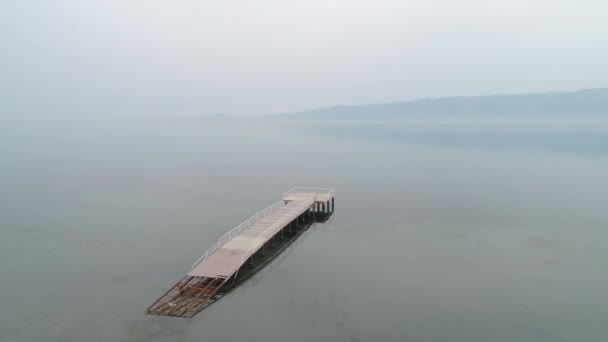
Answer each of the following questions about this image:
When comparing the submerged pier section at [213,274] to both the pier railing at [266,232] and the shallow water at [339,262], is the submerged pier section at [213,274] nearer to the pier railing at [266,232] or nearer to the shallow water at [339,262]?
the pier railing at [266,232]

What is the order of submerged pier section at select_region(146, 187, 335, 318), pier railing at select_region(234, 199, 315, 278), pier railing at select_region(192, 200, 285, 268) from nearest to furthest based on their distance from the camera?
submerged pier section at select_region(146, 187, 335, 318) < pier railing at select_region(234, 199, 315, 278) < pier railing at select_region(192, 200, 285, 268)

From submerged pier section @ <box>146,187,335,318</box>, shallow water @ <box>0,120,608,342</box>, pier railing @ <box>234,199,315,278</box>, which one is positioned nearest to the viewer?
shallow water @ <box>0,120,608,342</box>

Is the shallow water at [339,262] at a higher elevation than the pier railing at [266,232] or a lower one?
lower

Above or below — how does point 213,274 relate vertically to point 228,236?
above

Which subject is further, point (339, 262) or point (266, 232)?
point (266, 232)

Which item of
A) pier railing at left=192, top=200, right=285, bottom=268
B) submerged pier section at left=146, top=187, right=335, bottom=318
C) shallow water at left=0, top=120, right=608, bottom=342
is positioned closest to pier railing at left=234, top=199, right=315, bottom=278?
submerged pier section at left=146, top=187, right=335, bottom=318

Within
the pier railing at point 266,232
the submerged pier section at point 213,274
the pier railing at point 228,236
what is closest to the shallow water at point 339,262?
the submerged pier section at point 213,274

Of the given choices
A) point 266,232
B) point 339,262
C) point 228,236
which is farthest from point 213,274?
point 228,236

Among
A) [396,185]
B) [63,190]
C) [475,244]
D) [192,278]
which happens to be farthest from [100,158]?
[475,244]

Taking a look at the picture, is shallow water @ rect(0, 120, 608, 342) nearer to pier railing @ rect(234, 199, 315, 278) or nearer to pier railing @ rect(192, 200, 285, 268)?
pier railing @ rect(192, 200, 285, 268)

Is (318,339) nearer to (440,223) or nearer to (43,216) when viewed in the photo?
(440,223)

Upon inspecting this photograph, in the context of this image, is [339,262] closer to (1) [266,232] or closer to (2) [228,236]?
(1) [266,232]

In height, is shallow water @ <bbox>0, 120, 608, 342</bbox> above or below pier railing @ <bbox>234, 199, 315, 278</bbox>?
below
